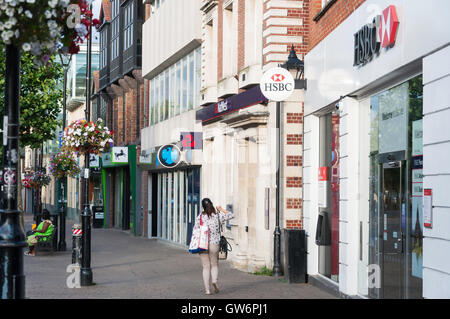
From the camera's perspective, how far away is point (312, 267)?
15914 mm

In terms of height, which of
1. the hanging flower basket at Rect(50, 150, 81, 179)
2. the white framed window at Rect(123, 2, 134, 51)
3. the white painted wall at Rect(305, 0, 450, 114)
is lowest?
the hanging flower basket at Rect(50, 150, 81, 179)

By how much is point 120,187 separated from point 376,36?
111 ft

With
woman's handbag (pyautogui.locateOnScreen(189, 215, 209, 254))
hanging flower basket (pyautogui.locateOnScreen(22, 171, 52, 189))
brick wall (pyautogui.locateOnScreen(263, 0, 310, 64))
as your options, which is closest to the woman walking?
woman's handbag (pyautogui.locateOnScreen(189, 215, 209, 254))

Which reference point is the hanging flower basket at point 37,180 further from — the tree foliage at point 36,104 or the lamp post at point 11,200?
the lamp post at point 11,200

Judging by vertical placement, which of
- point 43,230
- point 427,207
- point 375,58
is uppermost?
point 375,58

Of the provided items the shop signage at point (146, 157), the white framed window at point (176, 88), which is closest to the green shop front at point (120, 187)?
the shop signage at point (146, 157)

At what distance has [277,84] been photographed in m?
16.6

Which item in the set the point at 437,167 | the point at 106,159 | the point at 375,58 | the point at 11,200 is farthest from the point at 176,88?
the point at 11,200

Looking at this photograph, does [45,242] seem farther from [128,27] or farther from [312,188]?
[128,27]

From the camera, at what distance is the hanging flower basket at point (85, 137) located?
1806cm

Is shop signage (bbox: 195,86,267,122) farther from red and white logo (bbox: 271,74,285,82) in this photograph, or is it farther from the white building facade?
red and white logo (bbox: 271,74,285,82)

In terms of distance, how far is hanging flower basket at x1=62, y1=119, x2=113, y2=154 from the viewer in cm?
1806

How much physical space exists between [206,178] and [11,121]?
59.1ft

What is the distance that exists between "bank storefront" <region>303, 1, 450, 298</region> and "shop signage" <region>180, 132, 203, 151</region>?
9.49 metres
